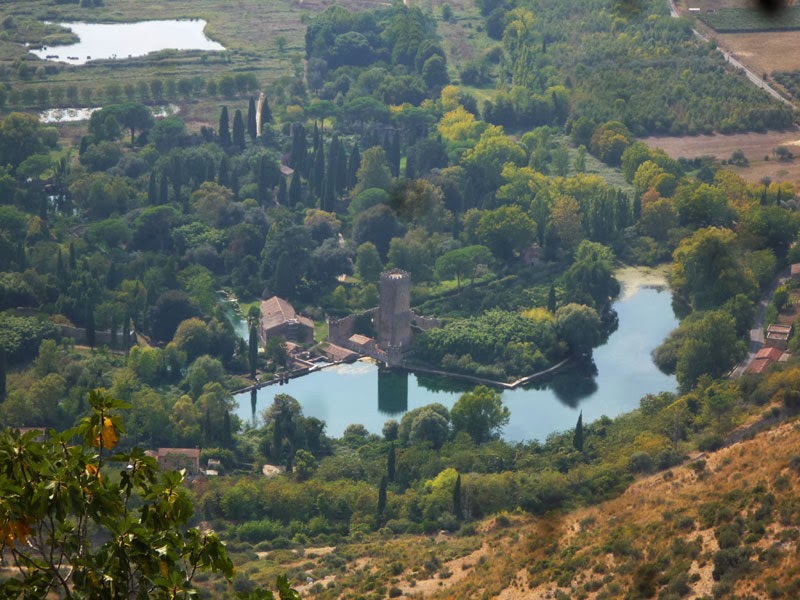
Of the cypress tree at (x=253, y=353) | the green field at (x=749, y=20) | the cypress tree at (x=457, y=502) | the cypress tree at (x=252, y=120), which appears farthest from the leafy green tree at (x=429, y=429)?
the green field at (x=749, y=20)

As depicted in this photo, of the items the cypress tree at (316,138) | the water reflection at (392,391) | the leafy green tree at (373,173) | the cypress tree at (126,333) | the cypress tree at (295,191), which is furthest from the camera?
the cypress tree at (316,138)

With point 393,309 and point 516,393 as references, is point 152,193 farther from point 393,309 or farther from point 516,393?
point 516,393

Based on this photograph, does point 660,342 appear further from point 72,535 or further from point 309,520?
point 72,535

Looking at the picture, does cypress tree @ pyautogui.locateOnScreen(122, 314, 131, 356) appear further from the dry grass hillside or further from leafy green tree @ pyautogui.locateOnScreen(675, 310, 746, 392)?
leafy green tree @ pyautogui.locateOnScreen(675, 310, 746, 392)

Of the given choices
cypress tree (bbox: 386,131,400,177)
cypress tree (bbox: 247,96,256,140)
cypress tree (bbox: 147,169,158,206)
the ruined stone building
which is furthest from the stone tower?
cypress tree (bbox: 247,96,256,140)

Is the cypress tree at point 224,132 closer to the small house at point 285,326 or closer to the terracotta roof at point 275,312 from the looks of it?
the terracotta roof at point 275,312
